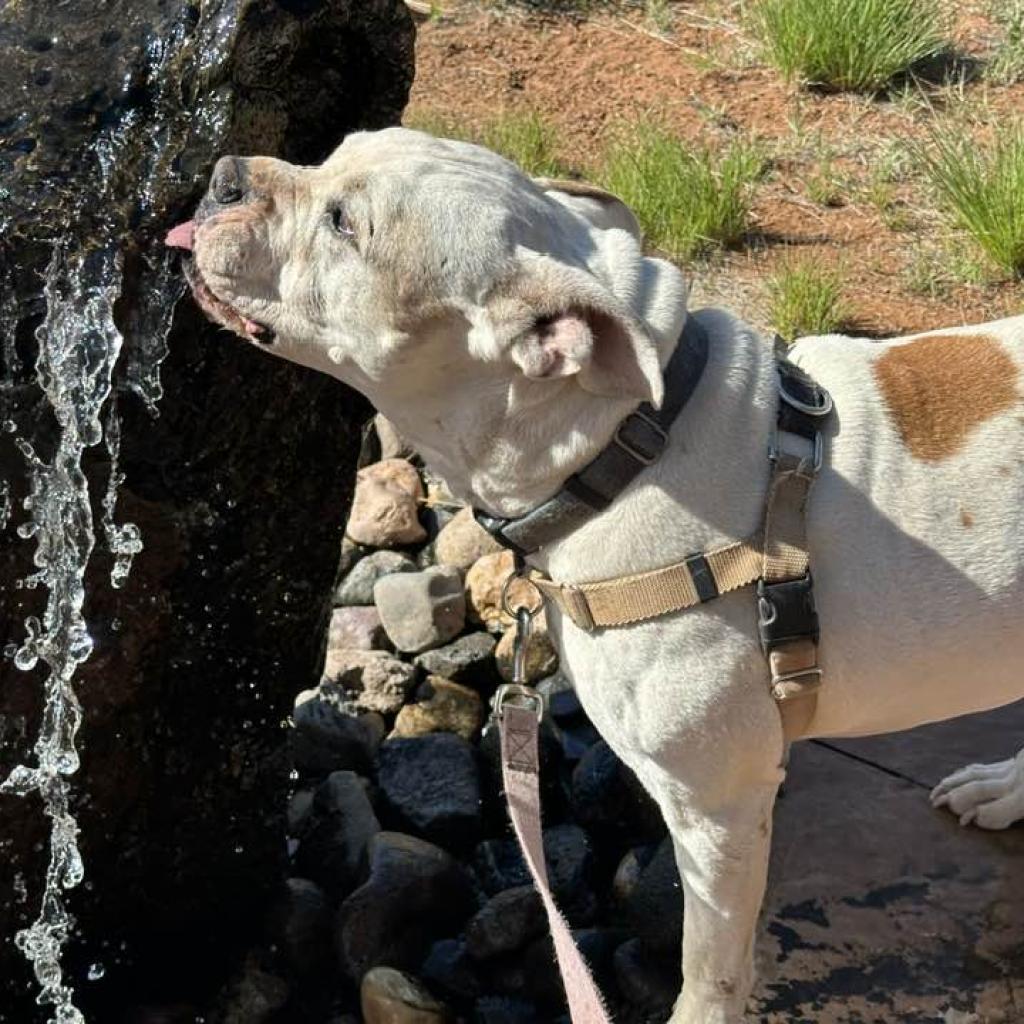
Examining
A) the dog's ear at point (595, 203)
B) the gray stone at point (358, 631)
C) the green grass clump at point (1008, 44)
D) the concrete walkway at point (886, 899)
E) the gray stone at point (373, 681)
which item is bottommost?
the gray stone at point (358, 631)

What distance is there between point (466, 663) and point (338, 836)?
2.82 ft

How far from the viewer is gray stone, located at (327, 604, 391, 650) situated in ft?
18.7

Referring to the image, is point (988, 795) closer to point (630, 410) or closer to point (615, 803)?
point (615, 803)

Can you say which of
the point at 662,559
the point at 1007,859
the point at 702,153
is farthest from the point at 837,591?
the point at 702,153

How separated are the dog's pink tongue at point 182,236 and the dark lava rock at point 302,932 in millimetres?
1917

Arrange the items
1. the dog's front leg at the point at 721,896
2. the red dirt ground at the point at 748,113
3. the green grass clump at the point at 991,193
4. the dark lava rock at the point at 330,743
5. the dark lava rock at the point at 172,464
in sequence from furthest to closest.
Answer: the red dirt ground at the point at 748,113
the green grass clump at the point at 991,193
the dark lava rock at the point at 330,743
the dog's front leg at the point at 721,896
the dark lava rock at the point at 172,464

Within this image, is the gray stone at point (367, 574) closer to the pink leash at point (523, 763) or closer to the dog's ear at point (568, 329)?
the pink leash at point (523, 763)

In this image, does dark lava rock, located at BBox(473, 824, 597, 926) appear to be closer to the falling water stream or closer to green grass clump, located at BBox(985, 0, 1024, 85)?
the falling water stream

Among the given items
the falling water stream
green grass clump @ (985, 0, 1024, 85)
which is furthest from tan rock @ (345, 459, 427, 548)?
green grass clump @ (985, 0, 1024, 85)

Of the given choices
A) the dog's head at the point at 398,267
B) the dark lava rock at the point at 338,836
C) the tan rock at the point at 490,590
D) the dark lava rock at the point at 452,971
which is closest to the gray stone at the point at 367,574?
the tan rock at the point at 490,590

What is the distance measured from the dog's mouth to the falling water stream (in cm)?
14

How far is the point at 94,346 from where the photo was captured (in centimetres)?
352

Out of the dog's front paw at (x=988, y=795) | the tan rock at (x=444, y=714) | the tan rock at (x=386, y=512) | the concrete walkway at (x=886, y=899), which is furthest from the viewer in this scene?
the tan rock at (x=386, y=512)

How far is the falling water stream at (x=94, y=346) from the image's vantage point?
3502 millimetres
